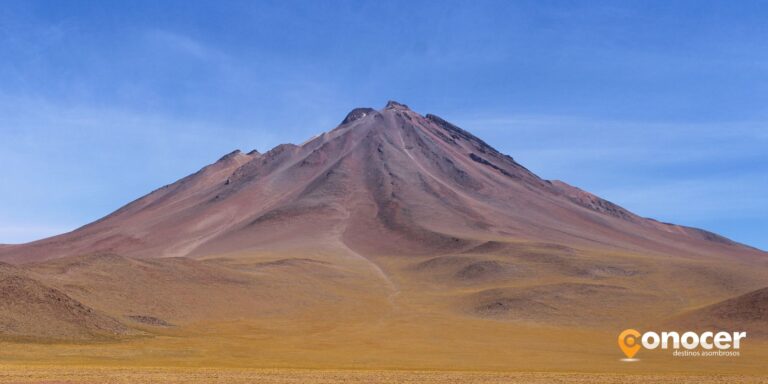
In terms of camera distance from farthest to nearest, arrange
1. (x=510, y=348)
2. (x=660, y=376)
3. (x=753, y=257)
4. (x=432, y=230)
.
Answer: (x=753, y=257) → (x=432, y=230) → (x=510, y=348) → (x=660, y=376)

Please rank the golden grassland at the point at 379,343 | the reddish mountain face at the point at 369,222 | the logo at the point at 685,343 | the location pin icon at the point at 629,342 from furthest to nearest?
the reddish mountain face at the point at 369,222 → the location pin icon at the point at 629,342 → the logo at the point at 685,343 → the golden grassland at the point at 379,343

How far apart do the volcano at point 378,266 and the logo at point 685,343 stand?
166 inches

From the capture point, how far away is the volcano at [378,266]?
72000mm

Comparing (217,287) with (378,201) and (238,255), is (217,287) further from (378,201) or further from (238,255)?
(378,201)

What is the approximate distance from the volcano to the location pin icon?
13.9 feet

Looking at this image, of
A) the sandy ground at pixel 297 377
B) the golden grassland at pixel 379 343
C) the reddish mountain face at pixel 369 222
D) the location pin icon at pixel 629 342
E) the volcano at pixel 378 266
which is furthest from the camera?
the reddish mountain face at pixel 369 222

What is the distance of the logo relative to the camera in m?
56.0

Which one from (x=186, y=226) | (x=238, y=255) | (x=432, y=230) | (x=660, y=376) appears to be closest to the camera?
(x=660, y=376)

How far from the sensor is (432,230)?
144 metres

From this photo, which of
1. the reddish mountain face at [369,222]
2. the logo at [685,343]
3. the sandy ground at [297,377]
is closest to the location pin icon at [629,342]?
the logo at [685,343]

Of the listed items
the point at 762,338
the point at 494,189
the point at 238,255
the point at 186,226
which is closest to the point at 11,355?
the point at 762,338

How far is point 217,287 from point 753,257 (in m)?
139

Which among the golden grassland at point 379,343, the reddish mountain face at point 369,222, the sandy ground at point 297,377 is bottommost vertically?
the sandy ground at point 297,377

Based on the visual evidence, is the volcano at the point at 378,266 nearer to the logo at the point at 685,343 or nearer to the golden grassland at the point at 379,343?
the golden grassland at the point at 379,343
